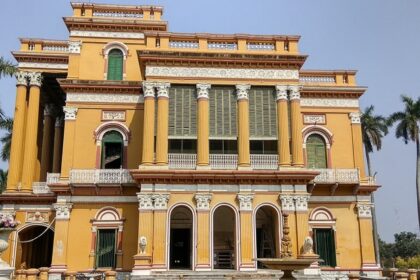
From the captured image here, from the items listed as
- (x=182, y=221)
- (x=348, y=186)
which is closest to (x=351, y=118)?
(x=348, y=186)

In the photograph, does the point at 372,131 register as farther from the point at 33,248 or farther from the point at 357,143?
the point at 33,248

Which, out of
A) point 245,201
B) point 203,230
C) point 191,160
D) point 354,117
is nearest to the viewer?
point 203,230

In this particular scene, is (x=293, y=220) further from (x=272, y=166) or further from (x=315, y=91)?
(x=315, y=91)

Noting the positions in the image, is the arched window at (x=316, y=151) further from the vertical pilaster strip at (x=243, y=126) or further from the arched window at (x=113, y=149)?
the arched window at (x=113, y=149)

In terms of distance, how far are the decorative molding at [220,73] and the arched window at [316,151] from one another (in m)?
5.05

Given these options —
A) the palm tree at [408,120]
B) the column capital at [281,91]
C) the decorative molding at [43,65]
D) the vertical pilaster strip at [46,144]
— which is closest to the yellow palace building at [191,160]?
the column capital at [281,91]

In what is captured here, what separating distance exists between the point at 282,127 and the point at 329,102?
5907 mm

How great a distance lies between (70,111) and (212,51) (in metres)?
9.30

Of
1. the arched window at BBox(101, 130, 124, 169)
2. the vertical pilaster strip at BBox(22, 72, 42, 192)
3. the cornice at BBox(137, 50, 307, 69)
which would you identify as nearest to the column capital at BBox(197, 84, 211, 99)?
the cornice at BBox(137, 50, 307, 69)

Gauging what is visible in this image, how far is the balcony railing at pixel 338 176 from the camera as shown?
1107 inches

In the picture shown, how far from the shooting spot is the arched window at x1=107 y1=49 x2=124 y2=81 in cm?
3045

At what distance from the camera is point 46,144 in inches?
1309

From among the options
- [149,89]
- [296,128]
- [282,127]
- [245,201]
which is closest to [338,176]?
[296,128]

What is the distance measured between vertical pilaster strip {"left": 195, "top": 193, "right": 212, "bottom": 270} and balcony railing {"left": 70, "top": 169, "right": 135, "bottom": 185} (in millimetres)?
4506
